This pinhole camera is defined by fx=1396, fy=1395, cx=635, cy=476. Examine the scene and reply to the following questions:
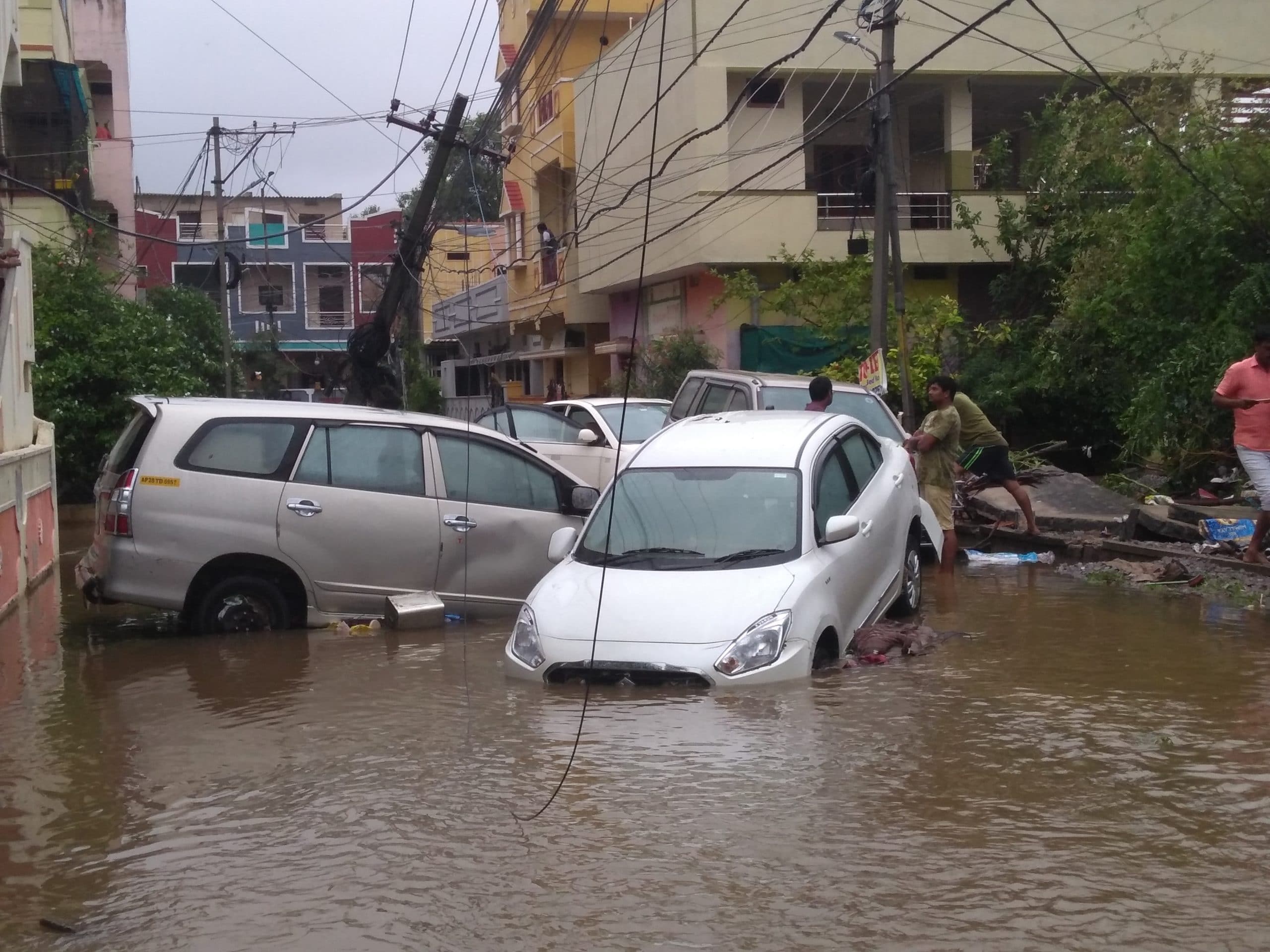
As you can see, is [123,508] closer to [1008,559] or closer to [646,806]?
[646,806]

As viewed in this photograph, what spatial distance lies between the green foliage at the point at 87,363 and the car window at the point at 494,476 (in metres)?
13.2

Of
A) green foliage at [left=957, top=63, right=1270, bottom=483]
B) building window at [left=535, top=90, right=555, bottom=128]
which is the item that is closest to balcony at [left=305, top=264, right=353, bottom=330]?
building window at [left=535, top=90, right=555, bottom=128]

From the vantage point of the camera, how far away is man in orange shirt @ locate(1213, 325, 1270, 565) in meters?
10.2

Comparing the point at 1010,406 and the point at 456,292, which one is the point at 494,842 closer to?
the point at 1010,406

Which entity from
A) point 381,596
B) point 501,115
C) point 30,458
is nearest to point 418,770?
point 381,596

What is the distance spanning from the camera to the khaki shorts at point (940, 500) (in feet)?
38.2

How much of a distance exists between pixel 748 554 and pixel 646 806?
2.58 m

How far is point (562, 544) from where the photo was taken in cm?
859

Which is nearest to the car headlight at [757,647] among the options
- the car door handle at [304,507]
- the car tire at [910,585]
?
the car tire at [910,585]

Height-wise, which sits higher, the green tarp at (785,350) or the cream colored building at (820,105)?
the cream colored building at (820,105)

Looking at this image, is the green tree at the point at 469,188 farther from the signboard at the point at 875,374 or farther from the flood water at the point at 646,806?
the flood water at the point at 646,806

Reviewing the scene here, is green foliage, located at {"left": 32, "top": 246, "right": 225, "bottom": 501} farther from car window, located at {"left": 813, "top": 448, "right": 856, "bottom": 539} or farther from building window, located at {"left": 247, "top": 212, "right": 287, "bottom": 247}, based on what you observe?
building window, located at {"left": 247, "top": 212, "right": 287, "bottom": 247}

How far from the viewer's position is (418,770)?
620cm

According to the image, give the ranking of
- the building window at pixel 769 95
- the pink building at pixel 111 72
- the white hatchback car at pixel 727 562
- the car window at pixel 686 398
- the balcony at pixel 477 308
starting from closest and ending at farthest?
the white hatchback car at pixel 727 562 < the car window at pixel 686 398 < the building window at pixel 769 95 < the balcony at pixel 477 308 < the pink building at pixel 111 72
